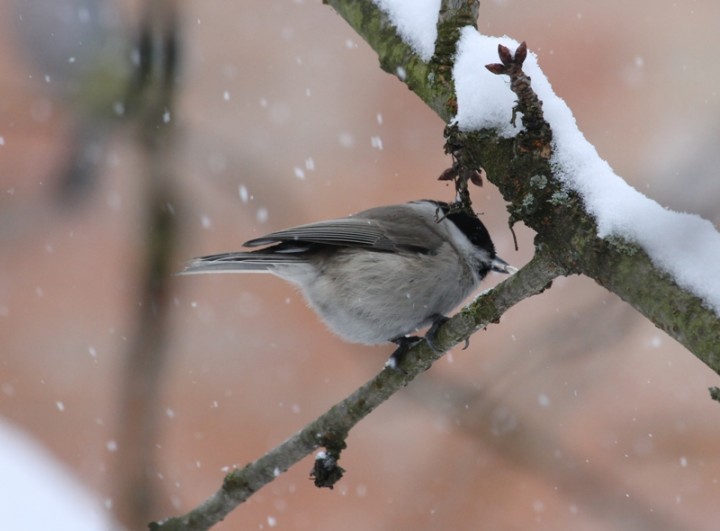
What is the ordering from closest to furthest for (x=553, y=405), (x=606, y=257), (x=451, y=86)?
(x=606, y=257)
(x=451, y=86)
(x=553, y=405)

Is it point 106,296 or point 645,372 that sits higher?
point 645,372

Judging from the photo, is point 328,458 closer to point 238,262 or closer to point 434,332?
point 434,332

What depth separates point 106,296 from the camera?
11.1ft

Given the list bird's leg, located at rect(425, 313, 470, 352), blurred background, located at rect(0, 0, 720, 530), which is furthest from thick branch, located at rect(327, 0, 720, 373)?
blurred background, located at rect(0, 0, 720, 530)

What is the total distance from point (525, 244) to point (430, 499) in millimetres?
1150

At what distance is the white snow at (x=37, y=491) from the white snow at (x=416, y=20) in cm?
224

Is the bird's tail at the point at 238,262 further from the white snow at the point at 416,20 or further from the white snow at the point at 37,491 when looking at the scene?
the white snow at the point at 37,491

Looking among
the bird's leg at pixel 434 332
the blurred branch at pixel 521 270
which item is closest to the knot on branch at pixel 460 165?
the blurred branch at pixel 521 270

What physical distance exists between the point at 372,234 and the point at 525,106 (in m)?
1.43

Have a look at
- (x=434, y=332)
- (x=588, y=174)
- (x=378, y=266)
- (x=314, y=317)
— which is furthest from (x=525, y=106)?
(x=314, y=317)

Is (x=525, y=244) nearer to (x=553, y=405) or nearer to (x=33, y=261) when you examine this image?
(x=553, y=405)

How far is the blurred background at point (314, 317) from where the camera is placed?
2961 mm

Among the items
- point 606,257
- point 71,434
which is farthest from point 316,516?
point 606,257

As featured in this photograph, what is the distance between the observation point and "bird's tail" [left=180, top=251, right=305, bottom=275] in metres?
2.50
